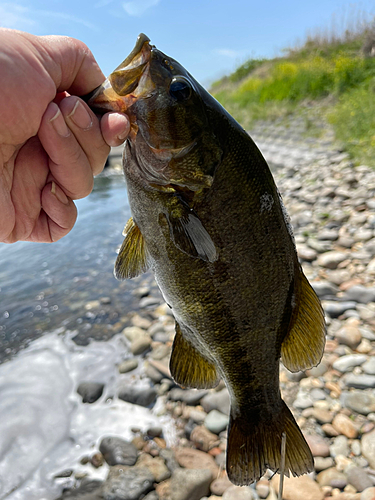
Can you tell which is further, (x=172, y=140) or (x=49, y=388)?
(x=49, y=388)

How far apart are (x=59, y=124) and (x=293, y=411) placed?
3.42 meters

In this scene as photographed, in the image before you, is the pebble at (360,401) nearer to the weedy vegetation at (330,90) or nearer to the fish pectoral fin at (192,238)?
the fish pectoral fin at (192,238)

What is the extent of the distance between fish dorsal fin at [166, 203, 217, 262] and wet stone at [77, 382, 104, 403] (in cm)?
358

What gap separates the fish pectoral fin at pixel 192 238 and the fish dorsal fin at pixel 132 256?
0.35 metres

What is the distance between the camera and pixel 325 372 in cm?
414

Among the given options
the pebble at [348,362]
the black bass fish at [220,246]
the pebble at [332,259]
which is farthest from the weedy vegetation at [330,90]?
the black bass fish at [220,246]

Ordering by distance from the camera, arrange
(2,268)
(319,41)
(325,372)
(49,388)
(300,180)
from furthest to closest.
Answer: (319,41) → (300,180) → (2,268) → (49,388) → (325,372)

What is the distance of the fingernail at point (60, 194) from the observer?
204 centimetres

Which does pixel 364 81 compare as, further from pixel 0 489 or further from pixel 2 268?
pixel 0 489

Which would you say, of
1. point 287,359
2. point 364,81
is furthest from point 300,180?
point 287,359

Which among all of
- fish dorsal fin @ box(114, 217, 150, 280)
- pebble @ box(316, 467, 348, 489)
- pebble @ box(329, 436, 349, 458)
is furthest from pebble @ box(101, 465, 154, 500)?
fish dorsal fin @ box(114, 217, 150, 280)

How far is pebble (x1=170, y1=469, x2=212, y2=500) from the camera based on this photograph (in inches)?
123

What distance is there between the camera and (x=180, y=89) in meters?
1.62

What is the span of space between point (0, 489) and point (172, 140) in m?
3.83
